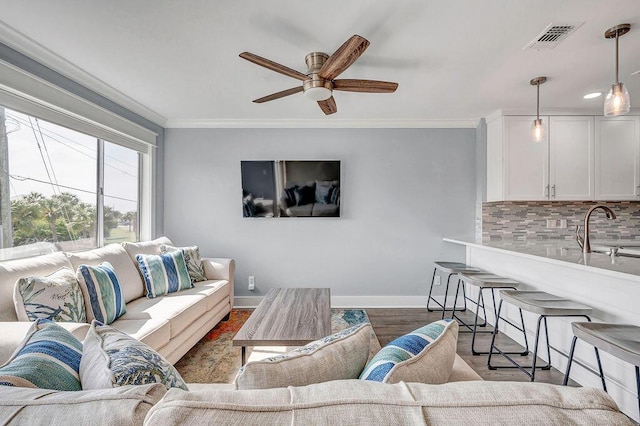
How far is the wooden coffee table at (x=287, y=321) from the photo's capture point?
5.82ft

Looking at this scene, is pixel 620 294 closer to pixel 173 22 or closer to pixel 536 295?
pixel 536 295

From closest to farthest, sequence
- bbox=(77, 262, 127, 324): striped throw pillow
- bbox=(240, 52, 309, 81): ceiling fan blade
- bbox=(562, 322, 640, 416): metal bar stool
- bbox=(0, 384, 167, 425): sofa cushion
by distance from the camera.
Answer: bbox=(0, 384, 167, 425): sofa cushion < bbox=(562, 322, 640, 416): metal bar stool < bbox=(240, 52, 309, 81): ceiling fan blade < bbox=(77, 262, 127, 324): striped throw pillow

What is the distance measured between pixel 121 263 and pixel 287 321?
1595 mm

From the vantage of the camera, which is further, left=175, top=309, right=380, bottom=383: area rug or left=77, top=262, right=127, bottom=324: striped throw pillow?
left=175, top=309, right=380, bottom=383: area rug

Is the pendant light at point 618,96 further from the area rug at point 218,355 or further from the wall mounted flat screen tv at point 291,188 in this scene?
the wall mounted flat screen tv at point 291,188

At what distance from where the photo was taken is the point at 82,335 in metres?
1.55

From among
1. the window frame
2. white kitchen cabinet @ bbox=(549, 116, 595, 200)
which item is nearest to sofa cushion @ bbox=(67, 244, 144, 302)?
the window frame

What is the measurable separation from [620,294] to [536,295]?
1.44 feet

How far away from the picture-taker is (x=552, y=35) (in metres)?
1.98

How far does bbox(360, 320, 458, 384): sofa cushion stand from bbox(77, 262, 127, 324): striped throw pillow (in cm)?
198

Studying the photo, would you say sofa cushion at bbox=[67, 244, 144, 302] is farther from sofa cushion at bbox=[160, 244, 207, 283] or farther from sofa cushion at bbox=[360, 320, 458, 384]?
sofa cushion at bbox=[360, 320, 458, 384]

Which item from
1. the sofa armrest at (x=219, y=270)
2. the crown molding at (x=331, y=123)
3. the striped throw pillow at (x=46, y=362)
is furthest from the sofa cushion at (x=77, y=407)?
the crown molding at (x=331, y=123)

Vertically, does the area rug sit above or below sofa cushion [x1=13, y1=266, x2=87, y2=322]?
below

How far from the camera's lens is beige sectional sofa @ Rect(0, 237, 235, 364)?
5.46ft
